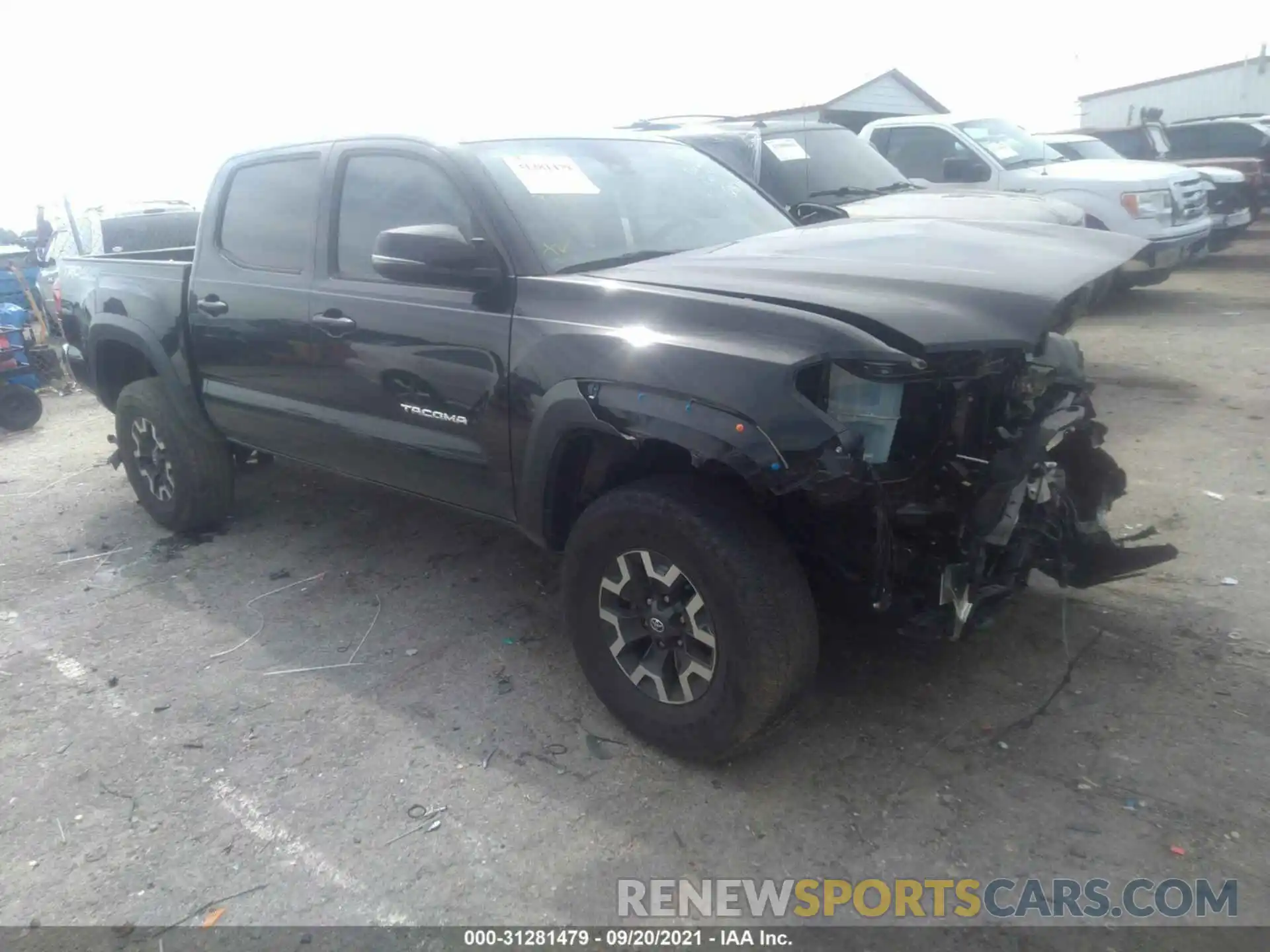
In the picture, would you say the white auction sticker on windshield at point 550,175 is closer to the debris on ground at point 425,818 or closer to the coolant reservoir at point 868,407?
the coolant reservoir at point 868,407

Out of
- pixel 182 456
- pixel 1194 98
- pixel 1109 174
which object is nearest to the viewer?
pixel 182 456

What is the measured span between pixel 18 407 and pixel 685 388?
24.3ft

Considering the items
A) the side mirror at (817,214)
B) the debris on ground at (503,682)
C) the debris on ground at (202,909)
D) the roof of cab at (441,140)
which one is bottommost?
the debris on ground at (202,909)

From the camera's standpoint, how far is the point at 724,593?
8.66 feet

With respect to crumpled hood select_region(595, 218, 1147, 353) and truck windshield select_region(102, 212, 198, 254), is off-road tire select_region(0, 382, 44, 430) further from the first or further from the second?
crumpled hood select_region(595, 218, 1147, 353)

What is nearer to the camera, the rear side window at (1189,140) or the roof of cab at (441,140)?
the roof of cab at (441,140)

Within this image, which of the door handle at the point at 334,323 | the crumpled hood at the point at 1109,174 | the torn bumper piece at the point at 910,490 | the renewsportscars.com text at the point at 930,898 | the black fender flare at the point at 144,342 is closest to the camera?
the renewsportscars.com text at the point at 930,898

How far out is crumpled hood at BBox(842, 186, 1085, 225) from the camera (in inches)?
263

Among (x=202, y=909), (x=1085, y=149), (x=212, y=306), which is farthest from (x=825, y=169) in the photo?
(x=202, y=909)

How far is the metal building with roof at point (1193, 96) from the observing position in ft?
81.3

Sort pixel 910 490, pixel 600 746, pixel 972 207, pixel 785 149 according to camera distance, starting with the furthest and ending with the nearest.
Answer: pixel 785 149 < pixel 972 207 < pixel 600 746 < pixel 910 490

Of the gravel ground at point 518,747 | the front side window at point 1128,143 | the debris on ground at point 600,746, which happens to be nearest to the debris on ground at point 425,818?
the gravel ground at point 518,747

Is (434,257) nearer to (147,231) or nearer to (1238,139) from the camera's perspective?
(147,231)

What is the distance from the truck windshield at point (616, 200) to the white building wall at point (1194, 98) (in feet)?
79.5
